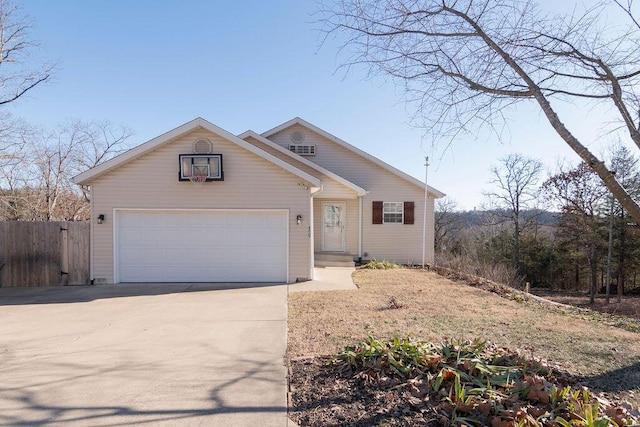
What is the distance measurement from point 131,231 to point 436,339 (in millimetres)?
8190

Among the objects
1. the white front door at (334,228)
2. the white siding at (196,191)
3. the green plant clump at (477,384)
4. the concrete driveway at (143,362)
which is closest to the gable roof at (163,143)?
the white siding at (196,191)

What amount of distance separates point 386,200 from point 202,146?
8.02 m

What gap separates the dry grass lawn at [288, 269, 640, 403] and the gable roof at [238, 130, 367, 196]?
5.03 metres

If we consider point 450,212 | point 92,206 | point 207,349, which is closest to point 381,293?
point 207,349

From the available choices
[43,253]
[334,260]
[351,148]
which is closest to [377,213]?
[334,260]

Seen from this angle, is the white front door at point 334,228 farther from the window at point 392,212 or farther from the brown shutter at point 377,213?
the window at point 392,212

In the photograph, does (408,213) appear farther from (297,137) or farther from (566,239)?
(566,239)

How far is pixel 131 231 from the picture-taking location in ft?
30.0

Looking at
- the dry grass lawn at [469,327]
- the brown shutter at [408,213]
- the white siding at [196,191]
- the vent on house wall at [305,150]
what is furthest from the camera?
the vent on house wall at [305,150]

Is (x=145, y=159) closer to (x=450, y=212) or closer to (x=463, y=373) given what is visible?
(x=463, y=373)

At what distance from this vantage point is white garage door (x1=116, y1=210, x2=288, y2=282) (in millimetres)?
9164

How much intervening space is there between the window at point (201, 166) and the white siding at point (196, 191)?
0.53 ft

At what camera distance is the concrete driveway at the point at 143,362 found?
3033 mm

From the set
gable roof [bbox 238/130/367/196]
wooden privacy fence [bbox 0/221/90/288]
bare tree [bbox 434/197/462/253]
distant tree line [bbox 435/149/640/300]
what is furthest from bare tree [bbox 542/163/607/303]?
wooden privacy fence [bbox 0/221/90/288]
